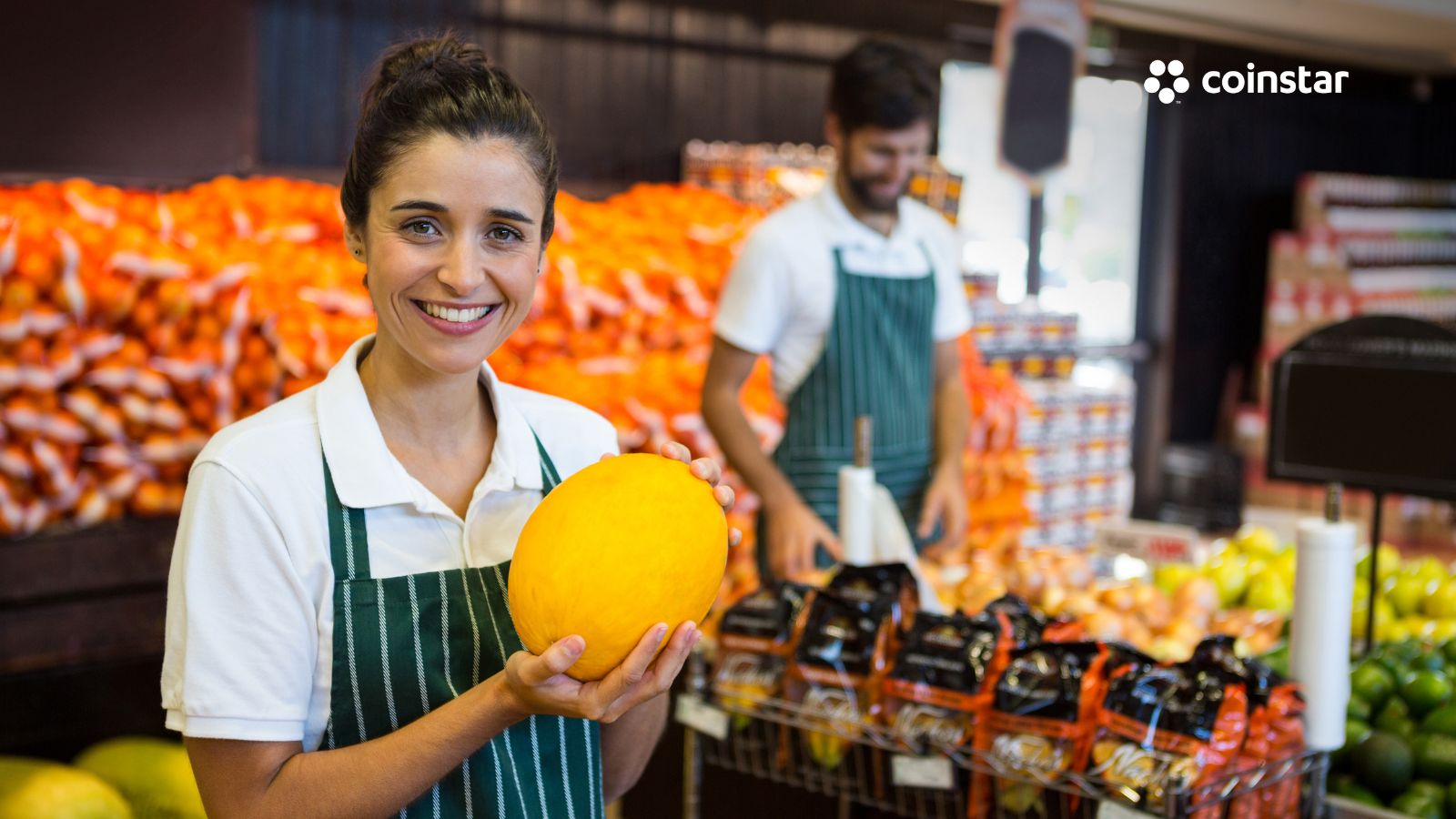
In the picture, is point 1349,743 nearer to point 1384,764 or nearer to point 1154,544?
point 1384,764

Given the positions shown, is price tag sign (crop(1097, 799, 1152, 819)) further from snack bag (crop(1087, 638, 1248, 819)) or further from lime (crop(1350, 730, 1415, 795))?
lime (crop(1350, 730, 1415, 795))

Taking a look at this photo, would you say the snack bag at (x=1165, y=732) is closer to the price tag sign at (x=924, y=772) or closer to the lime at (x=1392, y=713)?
the price tag sign at (x=924, y=772)

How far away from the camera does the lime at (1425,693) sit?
2217 millimetres

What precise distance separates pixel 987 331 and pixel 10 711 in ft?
15.1

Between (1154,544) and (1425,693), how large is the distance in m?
1.08

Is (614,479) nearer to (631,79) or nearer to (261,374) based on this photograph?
(261,374)

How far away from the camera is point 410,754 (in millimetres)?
1225

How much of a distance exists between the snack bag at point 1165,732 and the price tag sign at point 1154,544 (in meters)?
1.59

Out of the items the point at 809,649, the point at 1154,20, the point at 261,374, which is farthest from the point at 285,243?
the point at 1154,20

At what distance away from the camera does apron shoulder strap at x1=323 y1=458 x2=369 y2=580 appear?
4.24 feet

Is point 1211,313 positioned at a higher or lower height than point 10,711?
higher

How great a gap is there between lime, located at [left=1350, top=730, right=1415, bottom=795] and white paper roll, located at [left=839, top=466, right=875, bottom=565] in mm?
848

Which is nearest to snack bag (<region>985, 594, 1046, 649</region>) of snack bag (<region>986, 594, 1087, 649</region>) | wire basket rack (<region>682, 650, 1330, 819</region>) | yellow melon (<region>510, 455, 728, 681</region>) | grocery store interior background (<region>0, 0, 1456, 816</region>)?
snack bag (<region>986, 594, 1087, 649</region>)

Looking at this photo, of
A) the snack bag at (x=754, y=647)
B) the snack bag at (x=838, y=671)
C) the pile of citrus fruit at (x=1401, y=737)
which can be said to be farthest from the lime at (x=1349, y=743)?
the snack bag at (x=754, y=647)
